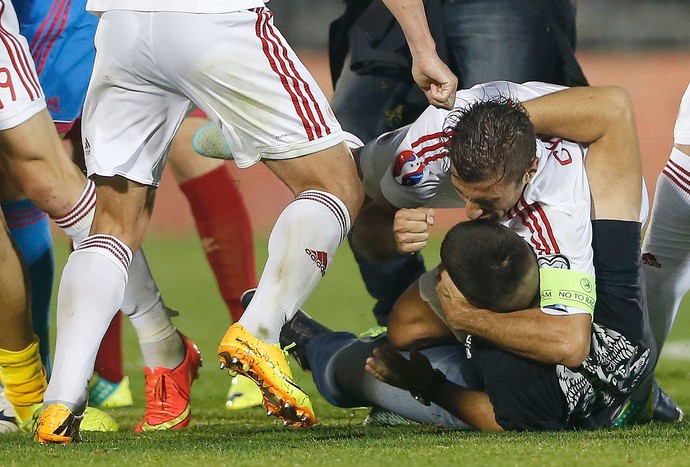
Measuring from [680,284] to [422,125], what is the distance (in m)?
1.09

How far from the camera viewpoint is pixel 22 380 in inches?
140

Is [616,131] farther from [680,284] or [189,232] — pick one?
[189,232]

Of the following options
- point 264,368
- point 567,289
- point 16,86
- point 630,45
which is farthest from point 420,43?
point 630,45

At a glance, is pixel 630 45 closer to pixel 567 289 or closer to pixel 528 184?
pixel 528 184

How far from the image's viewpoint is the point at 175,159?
4.49 m

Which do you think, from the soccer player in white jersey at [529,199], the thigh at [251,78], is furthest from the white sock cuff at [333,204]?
the soccer player in white jersey at [529,199]

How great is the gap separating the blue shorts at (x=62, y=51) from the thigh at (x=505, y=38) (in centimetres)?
132

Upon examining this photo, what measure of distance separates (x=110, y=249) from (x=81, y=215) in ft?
1.59

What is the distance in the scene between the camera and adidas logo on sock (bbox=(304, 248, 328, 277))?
2.98m

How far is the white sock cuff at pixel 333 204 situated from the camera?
3016 mm

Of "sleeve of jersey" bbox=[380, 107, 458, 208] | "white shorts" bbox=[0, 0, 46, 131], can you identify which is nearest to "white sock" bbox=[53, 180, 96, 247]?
"white shorts" bbox=[0, 0, 46, 131]

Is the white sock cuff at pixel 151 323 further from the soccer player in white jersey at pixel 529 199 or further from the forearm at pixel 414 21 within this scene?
the forearm at pixel 414 21

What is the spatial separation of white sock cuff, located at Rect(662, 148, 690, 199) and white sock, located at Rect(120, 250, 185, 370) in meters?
1.63

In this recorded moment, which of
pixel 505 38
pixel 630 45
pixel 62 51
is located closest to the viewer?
pixel 62 51
